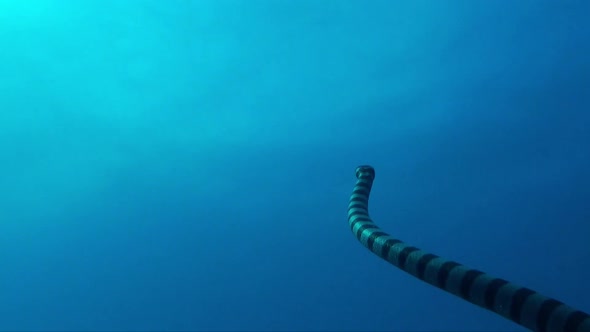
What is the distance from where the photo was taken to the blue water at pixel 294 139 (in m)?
15.1

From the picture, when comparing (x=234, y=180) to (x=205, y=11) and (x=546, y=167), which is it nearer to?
(x=205, y=11)

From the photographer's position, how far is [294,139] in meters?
19.7

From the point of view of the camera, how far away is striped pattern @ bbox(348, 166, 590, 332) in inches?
138

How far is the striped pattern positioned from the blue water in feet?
33.7

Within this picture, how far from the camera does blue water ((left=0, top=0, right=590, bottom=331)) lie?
15133mm

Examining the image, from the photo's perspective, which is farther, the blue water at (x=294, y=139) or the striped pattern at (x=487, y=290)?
the blue water at (x=294, y=139)

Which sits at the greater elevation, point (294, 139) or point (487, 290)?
point (294, 139)

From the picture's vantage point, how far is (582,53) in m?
18.0

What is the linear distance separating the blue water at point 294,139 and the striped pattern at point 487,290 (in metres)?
10.3

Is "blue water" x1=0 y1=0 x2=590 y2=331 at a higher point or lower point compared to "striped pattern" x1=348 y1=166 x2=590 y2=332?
higher

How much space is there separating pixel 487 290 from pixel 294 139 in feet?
51.8

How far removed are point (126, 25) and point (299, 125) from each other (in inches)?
249

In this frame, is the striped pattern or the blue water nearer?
the striped pattern

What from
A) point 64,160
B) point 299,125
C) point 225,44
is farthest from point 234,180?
point 225,44
